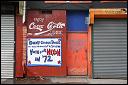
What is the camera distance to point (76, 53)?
17.4 metres

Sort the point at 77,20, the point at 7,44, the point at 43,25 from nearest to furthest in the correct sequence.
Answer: the point at 7,44 → the point at 43,25 → the point at 77,20

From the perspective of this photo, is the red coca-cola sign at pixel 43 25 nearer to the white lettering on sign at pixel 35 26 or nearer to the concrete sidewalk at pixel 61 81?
the white lettering on sign at pixel 35 26

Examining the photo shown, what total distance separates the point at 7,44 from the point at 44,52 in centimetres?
180

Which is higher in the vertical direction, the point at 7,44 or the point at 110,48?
the point at 7,44

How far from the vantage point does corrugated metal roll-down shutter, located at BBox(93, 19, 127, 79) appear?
17109mm

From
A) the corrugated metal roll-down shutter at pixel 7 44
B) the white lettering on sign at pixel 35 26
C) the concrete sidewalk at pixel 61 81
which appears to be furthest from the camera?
the white lettering on sign at pixel 35 26

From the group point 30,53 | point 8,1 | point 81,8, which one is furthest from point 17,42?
point 81,8

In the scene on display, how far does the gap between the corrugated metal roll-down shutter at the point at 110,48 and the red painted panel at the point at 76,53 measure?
22.8 inches

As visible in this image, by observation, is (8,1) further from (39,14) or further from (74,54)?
(74,54)

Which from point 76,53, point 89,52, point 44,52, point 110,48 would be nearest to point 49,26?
point 44,52

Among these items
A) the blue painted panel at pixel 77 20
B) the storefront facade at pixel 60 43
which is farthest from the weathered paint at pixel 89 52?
the blue painted panel at pixel 77 20

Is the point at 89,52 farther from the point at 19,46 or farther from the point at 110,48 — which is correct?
the point at 19,46

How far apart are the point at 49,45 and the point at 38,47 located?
1.77 ft

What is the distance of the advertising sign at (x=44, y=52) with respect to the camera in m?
17.1
